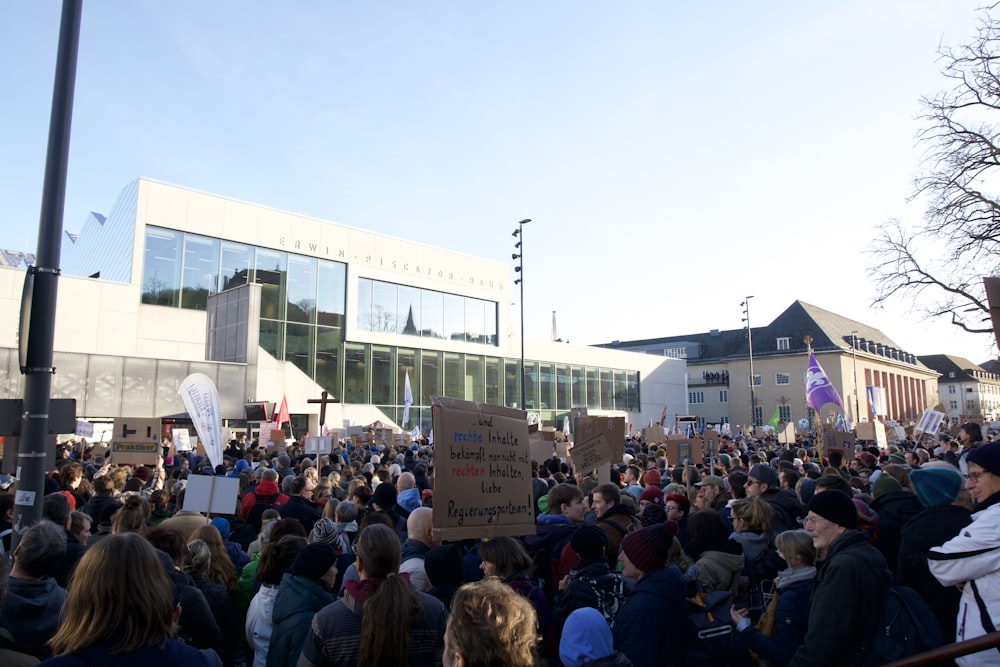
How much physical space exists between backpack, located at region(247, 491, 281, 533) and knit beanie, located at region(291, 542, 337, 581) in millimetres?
4083

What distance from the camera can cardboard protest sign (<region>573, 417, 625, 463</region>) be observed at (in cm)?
981

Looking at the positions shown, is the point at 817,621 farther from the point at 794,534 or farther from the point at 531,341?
the point at 531,341

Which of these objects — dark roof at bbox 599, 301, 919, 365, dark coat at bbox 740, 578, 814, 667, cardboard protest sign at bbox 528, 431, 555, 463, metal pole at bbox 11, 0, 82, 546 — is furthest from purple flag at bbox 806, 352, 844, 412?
dark roof at bbox 599, 301, 919, 365

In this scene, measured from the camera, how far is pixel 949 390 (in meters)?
119

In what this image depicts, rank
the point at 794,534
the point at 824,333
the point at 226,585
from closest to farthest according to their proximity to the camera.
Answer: the point at 794,534 < the point at 226,585 < the point at 824,333

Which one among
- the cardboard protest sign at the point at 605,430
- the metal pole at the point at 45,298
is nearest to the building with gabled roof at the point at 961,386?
the cardboard protest sign at the point at 605,430

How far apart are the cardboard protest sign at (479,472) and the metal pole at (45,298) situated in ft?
9.86

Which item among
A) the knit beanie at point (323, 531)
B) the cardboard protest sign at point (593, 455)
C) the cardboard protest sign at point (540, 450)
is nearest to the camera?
the knit beanie at point (323, 531)

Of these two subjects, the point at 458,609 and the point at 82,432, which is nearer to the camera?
the point at 458,609

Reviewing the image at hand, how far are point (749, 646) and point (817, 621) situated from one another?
1.77 feet

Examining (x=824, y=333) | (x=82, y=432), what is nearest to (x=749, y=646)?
(x=82, y=432)

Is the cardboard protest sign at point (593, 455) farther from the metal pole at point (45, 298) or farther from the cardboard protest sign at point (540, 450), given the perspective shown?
the metal pole at point (45, 298)

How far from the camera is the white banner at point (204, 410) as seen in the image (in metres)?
10.2

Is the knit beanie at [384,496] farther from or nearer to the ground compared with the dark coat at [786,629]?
farther from the ground
